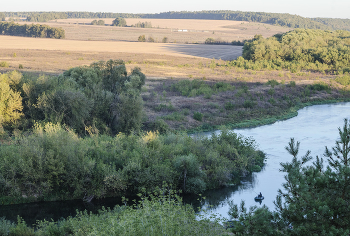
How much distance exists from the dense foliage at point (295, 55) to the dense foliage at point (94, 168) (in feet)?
164

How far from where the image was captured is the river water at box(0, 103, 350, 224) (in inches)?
780

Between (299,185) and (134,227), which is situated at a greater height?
(299,185)

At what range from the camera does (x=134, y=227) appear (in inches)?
447

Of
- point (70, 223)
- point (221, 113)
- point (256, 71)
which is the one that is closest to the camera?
point (70, 223)

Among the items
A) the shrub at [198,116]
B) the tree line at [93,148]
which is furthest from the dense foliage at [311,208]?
the shrub at [198,116]

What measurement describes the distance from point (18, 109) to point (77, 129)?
191 inches

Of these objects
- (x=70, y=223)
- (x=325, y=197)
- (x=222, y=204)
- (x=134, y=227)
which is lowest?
(x=222, y=204)

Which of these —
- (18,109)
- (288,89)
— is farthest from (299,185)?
Answer: (288,89)

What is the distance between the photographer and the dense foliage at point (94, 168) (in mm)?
20156

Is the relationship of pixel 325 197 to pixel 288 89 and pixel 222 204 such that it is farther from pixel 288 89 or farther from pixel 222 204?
pixel 288 89

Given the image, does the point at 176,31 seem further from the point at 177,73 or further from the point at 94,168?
the point at 94,168

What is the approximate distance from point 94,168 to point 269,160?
13004mm

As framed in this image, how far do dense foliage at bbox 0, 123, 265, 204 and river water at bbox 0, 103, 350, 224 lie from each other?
0.73 m

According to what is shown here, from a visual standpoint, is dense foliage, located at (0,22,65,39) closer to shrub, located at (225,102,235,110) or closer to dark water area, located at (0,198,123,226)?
shrub, located at (225,102,235,110)
